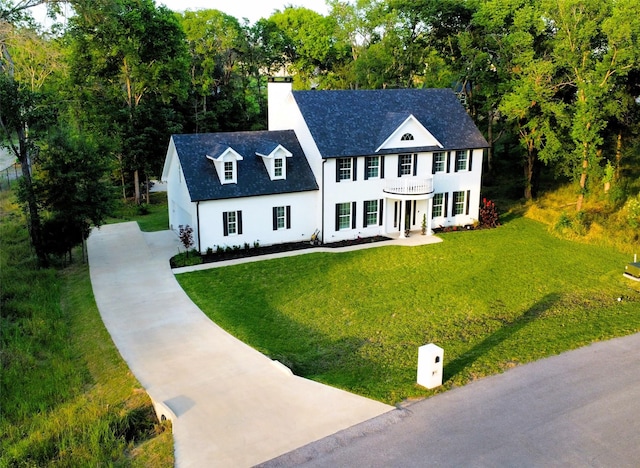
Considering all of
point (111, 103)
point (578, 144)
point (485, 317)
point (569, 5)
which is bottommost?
point (485, 317)

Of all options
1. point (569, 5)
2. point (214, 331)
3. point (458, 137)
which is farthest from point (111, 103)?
point (569, 5)

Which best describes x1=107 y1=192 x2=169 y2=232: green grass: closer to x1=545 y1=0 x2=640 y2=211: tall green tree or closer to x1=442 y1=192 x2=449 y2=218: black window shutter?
x1=442 y1=192 x2=449 y2=218: black window shutter

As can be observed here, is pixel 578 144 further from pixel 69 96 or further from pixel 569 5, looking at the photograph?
pixel 69 96

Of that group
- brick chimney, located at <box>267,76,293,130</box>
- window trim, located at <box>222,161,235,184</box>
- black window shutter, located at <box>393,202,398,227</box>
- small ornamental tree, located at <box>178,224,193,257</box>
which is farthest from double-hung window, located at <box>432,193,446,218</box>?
small ornamental tree, located at <box>178,224,193,257</box>

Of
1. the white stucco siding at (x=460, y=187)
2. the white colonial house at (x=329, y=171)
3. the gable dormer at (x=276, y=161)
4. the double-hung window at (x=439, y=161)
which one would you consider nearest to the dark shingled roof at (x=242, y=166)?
the white colonial house at (x=329, y=171)

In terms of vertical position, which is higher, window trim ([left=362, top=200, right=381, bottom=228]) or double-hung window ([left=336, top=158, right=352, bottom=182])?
double-hung window ([left=336, top=158, right=352, bottom=182])

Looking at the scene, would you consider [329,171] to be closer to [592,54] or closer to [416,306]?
[416,306]

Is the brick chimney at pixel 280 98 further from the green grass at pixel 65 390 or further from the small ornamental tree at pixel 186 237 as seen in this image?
the green grass at pixel 65 390

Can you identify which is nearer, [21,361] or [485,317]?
[21,361]
